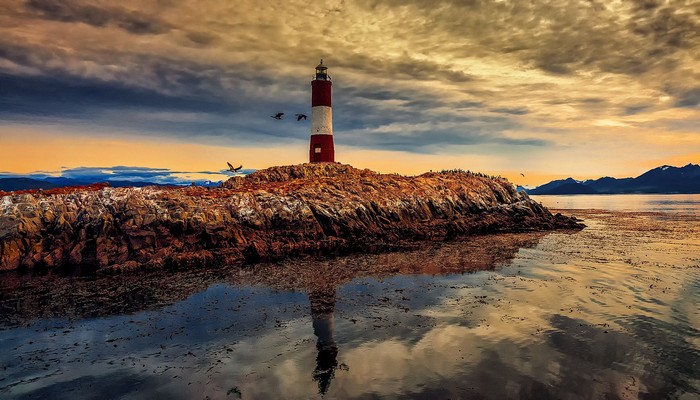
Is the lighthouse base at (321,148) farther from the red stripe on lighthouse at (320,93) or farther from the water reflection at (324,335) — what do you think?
the water reflection at (324,335)

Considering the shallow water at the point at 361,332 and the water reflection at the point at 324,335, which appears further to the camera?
the water reflection at the point at 324,335

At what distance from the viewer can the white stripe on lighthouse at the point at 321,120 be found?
5688cm

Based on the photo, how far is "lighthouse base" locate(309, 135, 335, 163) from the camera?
2285 inches

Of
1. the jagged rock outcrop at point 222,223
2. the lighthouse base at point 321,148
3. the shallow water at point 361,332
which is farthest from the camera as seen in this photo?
the lighthouse base at point 321,148

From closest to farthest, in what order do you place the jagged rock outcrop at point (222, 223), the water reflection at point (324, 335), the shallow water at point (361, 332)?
the shallow water at point (361, 332) → the water reflection at point (324, 335) → the jagged rock outcrop at point (222, 223)

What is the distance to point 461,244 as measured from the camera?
3788cm

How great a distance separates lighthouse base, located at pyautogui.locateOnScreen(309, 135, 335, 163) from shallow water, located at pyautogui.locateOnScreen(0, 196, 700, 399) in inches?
1262

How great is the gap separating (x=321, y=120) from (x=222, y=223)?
2761 cm

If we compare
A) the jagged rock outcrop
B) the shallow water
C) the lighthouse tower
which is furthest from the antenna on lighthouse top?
the shallow water

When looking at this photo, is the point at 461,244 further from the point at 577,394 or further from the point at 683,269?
the point at 577,394

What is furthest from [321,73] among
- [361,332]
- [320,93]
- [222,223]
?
[361,332]

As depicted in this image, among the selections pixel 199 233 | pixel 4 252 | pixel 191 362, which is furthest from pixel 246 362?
pixel 4 252

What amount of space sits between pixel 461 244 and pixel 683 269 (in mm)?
16702

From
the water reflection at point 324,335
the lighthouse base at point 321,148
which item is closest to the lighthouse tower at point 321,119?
the lighthouse base at point 321,148
